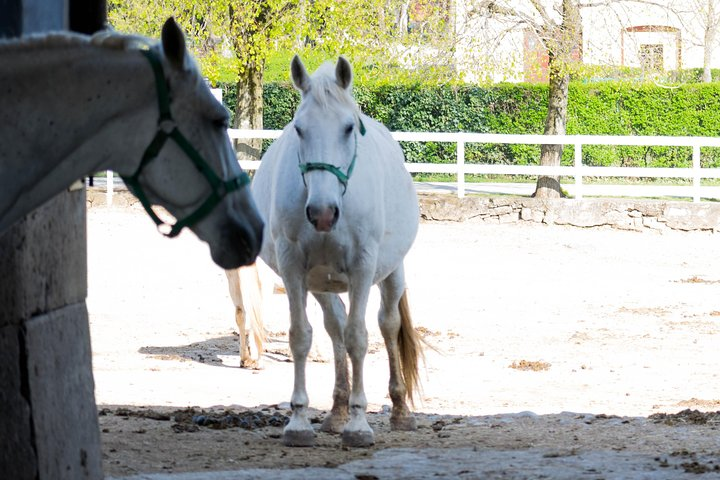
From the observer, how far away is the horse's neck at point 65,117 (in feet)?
9.00

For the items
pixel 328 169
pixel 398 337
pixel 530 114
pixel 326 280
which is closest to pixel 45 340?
pixel 328 169

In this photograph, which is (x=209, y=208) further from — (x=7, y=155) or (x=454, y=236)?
(x=454, y=236)

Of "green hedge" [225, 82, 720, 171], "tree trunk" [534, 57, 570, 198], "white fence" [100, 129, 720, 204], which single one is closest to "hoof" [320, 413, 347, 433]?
"white fence" [100, 129, 720, 204]

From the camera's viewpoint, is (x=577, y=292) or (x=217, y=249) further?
(x=577, y=292)

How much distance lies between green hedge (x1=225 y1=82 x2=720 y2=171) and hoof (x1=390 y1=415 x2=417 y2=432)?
1943cm

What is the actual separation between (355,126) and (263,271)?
12.6ft

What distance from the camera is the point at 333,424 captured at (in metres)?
6.45

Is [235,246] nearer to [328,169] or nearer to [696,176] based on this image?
[328,169]

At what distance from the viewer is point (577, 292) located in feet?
41.1

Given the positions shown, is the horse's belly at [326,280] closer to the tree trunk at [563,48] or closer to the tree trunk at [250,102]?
the tree trunk at [563,48]

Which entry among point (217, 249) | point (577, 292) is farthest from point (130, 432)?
point (577, 292)

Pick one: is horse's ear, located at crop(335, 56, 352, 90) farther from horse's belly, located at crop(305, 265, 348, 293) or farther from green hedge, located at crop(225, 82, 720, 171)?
green hedge, located at crop(225, 82, 720, 171)

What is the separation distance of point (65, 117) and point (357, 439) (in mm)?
3349

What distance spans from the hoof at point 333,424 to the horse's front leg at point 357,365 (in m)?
0.40
